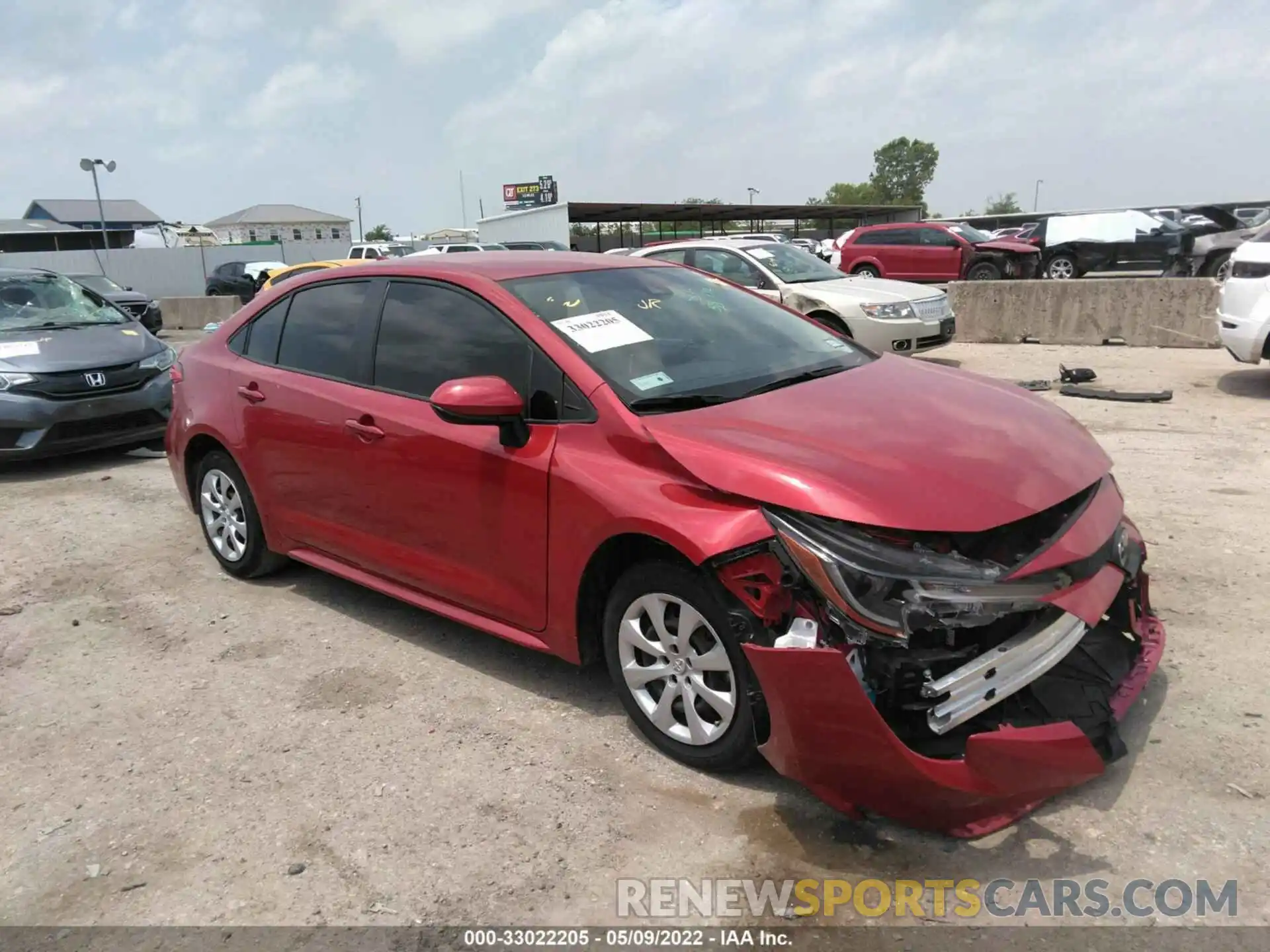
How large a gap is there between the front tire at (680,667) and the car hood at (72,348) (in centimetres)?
642

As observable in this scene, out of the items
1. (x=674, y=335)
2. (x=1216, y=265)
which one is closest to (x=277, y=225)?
(x=1216, y=265)

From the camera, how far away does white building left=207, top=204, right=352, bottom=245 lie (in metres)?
86.7

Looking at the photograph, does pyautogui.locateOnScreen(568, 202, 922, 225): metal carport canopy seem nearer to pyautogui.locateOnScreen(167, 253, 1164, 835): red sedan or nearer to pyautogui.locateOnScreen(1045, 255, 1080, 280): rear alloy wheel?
pyautogui.locateOnScreen(1045, 255, 1080, 280): rear alloy wheel

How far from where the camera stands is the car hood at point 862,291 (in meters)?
10.0

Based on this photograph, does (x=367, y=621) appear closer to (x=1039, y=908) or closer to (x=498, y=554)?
(x=498, y=554)

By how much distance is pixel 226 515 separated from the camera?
4.98 m

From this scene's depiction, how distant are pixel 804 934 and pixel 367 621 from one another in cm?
276

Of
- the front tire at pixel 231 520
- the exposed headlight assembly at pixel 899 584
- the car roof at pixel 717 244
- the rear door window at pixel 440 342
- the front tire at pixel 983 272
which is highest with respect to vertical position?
the car roof at pixel 717 244

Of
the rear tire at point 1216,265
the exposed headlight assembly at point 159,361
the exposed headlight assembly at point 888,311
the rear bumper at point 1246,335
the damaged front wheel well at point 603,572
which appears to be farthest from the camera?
the rear tire at point 1216,265

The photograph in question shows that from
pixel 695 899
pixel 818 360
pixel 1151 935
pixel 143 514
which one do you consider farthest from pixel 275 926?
pixel 143 514

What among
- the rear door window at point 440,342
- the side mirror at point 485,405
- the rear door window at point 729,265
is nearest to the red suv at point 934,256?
the rear door window at point 729,265

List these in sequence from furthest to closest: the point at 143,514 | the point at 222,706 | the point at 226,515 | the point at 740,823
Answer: the point at 143,514 < the point at 226,515 < the point at 222,706 < the point at 740,823

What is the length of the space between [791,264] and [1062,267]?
521 inches

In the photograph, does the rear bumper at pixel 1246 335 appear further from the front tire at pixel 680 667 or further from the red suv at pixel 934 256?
the red suv at pixel 934 256
